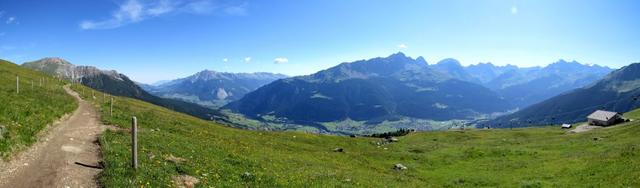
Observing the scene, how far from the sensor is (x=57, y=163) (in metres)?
24.1

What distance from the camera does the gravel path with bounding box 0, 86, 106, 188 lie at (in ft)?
68.9

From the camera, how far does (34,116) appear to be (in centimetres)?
3441

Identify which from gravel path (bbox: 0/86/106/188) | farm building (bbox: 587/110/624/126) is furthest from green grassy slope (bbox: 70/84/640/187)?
farm building (bbox: 587/110/624/126)

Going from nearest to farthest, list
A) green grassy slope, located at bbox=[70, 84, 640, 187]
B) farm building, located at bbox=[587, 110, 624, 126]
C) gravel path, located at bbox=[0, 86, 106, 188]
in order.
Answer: gravel path, located at bbox=[0, 86, 106, 188]
green grassy slope, located at bbox=[70, 84, 640, 187]
farm building, located at bbox=[587, 110, 624, 126]

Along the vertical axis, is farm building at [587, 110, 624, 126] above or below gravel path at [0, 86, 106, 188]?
below

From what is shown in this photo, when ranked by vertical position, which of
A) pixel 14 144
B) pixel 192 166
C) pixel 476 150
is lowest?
pixel 476 150

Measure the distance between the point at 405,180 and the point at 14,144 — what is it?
32.6 m

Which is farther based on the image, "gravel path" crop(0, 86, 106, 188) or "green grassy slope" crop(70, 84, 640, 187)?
"green grassy slope" crop(70, 84, 640, 187)

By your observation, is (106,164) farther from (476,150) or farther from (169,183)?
(476,150)

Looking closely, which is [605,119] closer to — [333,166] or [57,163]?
[333,166]

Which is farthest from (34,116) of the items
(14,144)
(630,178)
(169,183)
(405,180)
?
(630,178)

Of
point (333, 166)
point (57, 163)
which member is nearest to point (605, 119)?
point (333, 166)

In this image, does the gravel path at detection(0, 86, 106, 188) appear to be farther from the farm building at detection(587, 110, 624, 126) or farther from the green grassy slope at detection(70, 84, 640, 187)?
the farm building at detection(587, 110, 624, 126)

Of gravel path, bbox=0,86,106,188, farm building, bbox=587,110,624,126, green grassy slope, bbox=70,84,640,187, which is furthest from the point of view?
farm building, bbox=587,110,624,126
